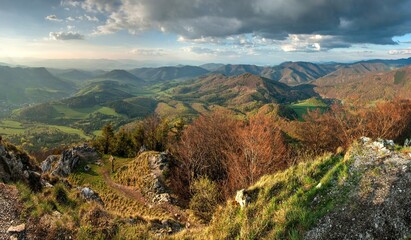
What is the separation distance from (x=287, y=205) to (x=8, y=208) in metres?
13.2

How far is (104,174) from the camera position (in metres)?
41.1

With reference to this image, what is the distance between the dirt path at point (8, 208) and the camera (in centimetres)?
996

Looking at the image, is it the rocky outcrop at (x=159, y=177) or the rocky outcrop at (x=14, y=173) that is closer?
the rocky outcrop at (x=14, y=173)

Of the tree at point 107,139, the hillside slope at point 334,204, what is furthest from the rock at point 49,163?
the hillside slope at point 334,204

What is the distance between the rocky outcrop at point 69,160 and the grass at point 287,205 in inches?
1471

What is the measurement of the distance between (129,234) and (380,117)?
5640 cm

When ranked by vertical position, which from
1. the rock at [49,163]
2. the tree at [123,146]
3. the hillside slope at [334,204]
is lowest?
the tree at [123,146]

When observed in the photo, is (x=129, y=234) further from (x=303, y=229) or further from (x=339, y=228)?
(x=339, y=228)

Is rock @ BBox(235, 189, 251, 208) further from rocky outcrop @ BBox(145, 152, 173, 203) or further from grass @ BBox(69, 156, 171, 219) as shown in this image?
rocky outcrop @ BBox(145, 152, 173, 203)

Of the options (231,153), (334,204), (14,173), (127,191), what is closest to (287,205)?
(334,204)

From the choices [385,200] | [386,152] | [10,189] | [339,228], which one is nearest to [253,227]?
[339,228]

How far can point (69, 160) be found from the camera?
4172cm

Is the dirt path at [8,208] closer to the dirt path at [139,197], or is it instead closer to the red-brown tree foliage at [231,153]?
the dirt path at [139,197]

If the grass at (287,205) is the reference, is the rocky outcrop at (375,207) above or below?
above
